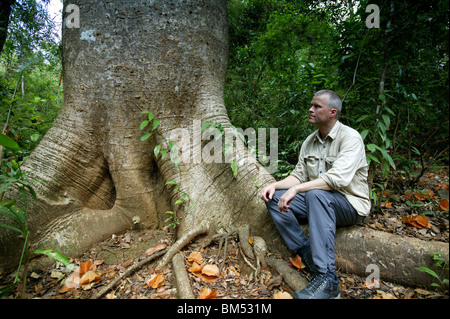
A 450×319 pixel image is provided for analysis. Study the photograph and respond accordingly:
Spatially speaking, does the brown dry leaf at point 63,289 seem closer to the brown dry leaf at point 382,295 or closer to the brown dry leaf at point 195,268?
the brown dry leaf at point 195,268

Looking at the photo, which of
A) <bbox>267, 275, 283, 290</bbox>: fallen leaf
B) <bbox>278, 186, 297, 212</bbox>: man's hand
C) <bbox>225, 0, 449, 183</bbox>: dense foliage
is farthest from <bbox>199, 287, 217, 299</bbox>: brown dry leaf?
<bbox>225, 0, 449, 183</bbox>: dense foliage

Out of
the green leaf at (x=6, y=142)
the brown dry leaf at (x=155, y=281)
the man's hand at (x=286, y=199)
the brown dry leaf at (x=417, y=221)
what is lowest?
the brown dry leaf at (x=155, y=281)

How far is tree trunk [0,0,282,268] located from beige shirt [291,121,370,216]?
0.52m

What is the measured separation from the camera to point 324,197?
189 cm

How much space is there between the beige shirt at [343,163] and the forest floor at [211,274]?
0.56 metres

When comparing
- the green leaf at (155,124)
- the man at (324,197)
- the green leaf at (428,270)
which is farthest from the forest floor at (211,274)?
the green leaf at (155,124)

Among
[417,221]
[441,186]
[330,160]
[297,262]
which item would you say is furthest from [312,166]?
[441,186]

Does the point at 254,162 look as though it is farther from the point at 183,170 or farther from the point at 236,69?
the point at 236,69

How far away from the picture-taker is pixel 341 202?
1.97m

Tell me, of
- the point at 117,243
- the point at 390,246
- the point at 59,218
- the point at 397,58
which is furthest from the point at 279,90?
the point at 59,218

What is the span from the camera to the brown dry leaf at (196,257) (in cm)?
209

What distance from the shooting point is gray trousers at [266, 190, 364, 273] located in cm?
180

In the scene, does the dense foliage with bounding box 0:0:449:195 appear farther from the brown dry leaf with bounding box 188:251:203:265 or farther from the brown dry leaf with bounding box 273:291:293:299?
the brown dry leaf with bounding box 188:251:203:265

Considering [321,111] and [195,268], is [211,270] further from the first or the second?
[321,111]
